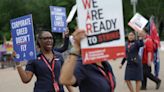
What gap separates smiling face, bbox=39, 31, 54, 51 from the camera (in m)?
6.18

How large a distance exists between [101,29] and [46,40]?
2.35 metres

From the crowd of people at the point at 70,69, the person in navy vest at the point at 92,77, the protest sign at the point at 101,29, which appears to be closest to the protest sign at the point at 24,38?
the crowd of people at the point at 70,69

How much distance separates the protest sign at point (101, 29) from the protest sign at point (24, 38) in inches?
108

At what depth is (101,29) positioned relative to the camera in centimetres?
392

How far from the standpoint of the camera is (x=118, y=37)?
156 inches

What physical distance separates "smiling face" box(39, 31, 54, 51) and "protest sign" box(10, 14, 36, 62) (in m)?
0.37

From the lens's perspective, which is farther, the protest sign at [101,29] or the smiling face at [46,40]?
the smiling face at [46,40]

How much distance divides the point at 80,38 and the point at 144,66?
993 centimetres

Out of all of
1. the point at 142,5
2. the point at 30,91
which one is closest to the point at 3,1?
the point at 142,5

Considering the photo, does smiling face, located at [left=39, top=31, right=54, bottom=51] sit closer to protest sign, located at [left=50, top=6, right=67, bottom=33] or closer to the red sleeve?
protest sign, located at [left=50, top=6, right=67, bottom=33]

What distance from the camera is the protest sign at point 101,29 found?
3.84 meters

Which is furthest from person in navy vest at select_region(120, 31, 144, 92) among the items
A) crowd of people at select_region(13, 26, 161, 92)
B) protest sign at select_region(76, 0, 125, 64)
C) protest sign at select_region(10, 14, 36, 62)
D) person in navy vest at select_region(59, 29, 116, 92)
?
protest sign at select_region(76, 0, 125, 64)

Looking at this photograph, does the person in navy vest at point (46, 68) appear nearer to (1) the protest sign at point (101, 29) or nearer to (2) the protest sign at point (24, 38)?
(2) the protest sign at point (24, 38)

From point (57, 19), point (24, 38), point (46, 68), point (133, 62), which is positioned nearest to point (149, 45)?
point (133, 62)
